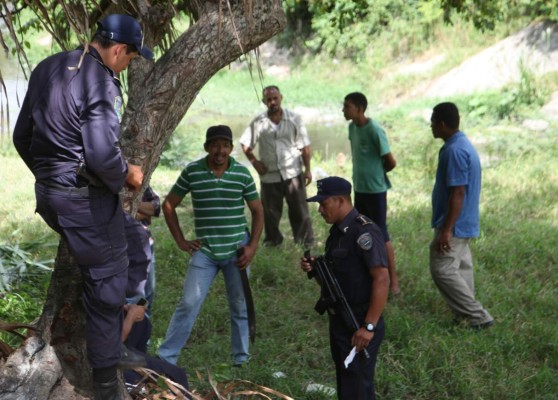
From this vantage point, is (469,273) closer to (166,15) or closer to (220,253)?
(220,253)

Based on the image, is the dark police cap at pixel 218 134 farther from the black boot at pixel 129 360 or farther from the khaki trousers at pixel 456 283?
the black boot at pixel 129 360

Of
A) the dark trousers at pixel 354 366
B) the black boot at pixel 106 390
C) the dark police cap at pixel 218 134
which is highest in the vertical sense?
the dark police cap at pixel 218 134

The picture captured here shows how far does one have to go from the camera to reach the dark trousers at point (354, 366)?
3922mm

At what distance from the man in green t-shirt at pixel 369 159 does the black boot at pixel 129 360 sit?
3847mm

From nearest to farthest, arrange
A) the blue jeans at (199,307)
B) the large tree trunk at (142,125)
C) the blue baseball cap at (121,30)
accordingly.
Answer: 1. the blue baseball cap at (121,30)
2. the large tree trunk at (142,125)
3. the blue jeans at (199,307)

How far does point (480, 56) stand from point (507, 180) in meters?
9.48

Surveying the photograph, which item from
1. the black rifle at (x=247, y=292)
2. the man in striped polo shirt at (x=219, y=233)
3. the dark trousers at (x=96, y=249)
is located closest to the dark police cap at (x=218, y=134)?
the man in striped polo shirt at (x=219, y=233)

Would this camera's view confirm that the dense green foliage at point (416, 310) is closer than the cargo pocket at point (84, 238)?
No

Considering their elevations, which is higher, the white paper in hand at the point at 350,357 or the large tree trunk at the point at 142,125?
the large tree trunk at the point at 142,125

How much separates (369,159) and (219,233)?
2.15 m

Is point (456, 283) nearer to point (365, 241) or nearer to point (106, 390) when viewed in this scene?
point (365, 241)

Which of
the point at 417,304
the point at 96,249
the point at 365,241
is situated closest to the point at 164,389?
the point at 96,249

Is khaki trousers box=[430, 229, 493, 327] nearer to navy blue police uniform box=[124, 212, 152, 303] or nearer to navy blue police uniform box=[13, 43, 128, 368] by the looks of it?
navy blue police uniform box=[124, 212, 152, 303]

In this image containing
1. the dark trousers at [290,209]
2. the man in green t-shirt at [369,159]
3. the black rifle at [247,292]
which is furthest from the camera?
the dark trousers at [290,209]
